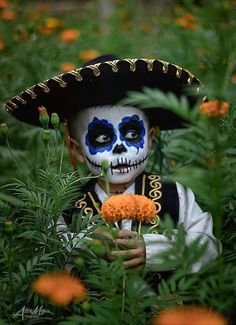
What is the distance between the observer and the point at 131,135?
1.93 metres

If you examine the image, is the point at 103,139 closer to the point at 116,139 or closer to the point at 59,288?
the point at 116,139

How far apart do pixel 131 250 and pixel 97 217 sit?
0.45 feet

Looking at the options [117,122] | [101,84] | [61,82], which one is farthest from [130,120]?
[61,82]

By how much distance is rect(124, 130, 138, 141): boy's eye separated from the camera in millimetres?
1931

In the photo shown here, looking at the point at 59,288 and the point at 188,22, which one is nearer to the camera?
the point at 59,288

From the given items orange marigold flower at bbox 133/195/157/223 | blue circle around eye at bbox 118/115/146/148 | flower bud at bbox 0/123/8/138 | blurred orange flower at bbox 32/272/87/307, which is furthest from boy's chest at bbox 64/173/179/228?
blurred orange flower at bbox 32/272/87/307

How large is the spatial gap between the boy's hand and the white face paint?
0.28 meters

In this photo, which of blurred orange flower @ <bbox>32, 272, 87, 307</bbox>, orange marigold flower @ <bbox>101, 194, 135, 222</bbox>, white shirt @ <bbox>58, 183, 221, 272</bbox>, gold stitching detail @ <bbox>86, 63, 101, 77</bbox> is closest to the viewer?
blurred orange flower @ <bbox>32, 272, 87, 307</bbox>

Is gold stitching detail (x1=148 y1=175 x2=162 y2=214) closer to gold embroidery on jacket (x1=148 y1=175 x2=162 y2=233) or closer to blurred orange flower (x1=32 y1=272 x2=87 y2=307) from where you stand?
gold embroidery on jacket (x1=148 y1=175 x2=162 y2=233)

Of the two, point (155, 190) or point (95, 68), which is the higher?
point (95, 68)

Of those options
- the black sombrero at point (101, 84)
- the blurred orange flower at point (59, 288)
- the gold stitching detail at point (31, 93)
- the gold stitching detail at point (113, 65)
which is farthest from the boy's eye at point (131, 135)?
the blurred orange flower at point (59, 288)

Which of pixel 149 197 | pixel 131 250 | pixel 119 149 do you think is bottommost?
pixel 131 250

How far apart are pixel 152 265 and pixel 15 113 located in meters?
0.74

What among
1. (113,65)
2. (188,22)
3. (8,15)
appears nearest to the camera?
(113,65)
